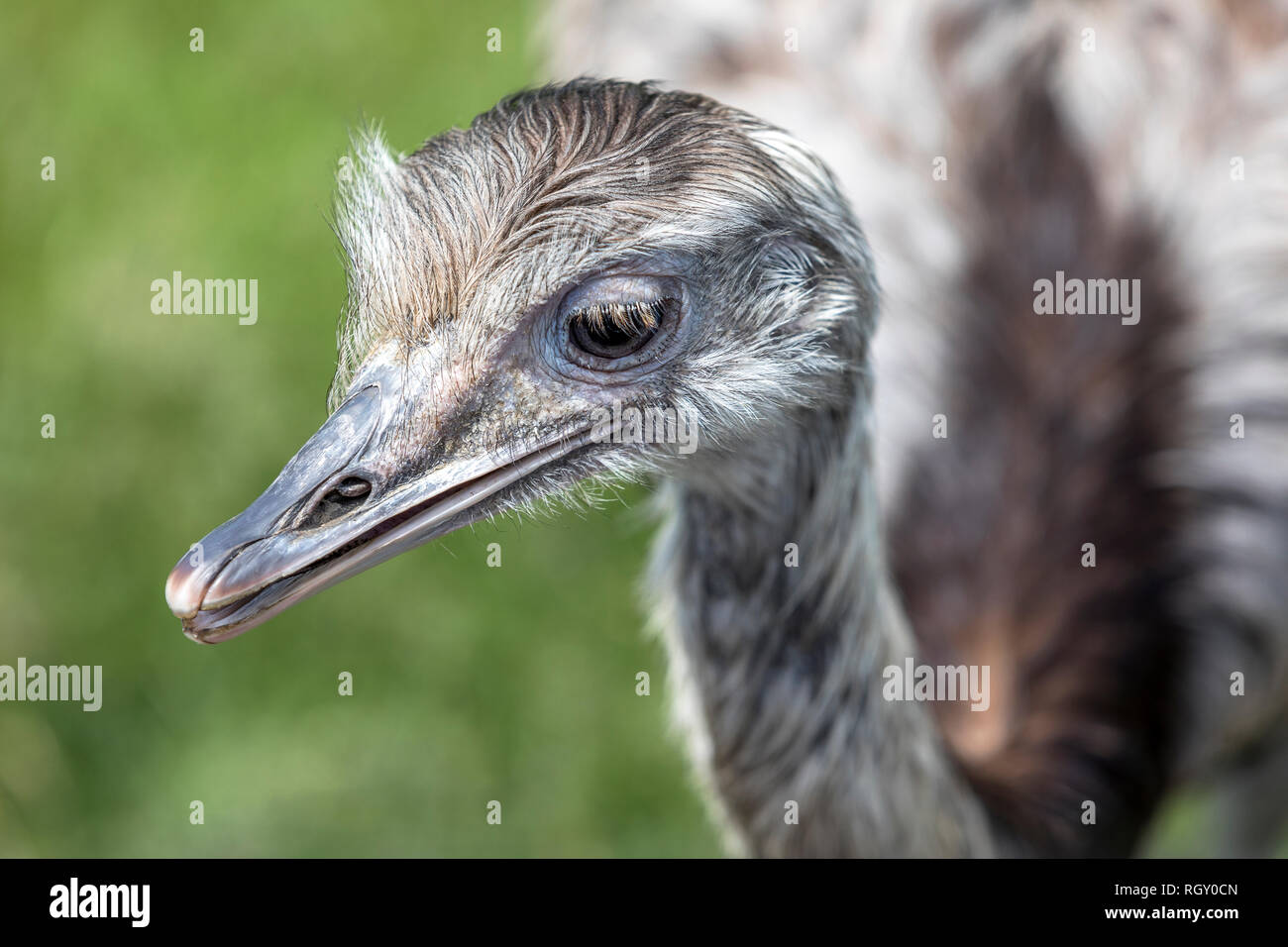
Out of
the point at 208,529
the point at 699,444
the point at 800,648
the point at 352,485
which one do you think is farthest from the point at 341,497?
the point at 208,529

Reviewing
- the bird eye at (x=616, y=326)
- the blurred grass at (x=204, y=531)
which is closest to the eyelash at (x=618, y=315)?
the bird eye at (x=616, y=326)

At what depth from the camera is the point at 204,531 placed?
4098 millimetres

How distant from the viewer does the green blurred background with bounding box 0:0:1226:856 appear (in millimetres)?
3707

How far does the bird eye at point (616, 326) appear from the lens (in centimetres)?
189

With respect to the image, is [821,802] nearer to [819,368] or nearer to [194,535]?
[819,368]

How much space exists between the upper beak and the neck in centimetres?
41

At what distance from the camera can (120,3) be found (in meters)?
5.21

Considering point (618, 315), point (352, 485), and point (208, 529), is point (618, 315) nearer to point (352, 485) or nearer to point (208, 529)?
point (352, 485)

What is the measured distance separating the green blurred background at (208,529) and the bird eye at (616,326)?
60.9 inches

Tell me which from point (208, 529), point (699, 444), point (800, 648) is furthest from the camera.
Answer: point (208, 529)

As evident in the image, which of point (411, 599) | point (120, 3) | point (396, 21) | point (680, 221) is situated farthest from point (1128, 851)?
point (120, 3)

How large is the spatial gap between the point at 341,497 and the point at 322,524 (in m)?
0.04

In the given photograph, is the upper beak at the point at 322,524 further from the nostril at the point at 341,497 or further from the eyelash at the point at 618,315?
the eyelash at the point at 618,315

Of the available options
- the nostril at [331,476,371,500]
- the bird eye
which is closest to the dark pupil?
the bird eye
